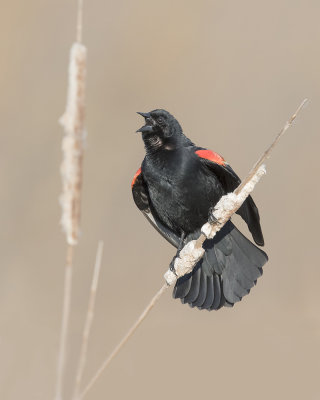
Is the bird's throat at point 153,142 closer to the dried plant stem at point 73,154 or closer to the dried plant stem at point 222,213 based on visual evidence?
the dried plant stem at point 222,213

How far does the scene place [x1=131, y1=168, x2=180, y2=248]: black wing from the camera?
3215 mm

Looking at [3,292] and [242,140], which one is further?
[242,140]

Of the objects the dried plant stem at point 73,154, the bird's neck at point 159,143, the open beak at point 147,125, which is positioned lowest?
the bird's neck at point 159,143

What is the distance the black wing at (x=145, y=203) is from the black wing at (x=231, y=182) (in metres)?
0.37

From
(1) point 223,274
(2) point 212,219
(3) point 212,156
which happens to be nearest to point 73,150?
(2) point 212,219

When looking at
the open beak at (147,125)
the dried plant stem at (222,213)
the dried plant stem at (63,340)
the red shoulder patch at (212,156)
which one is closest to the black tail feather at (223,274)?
the red shoulder patch at (212,156)

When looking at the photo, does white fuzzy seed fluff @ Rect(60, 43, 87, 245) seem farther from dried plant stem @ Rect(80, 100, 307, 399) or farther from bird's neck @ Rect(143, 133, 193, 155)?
bird's neck @ Rect(143, 133, 193, 155)

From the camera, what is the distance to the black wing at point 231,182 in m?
2.78

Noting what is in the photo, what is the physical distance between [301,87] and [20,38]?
1737 millimetres

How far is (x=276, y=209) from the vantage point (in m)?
3.75

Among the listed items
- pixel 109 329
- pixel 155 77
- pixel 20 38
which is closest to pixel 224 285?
pixel 109 329

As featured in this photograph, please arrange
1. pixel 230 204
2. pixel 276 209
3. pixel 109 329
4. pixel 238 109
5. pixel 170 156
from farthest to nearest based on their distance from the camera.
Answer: pixel 238 109, pixel 276 209, pixel 109 329, pixel 170 156, pixel 230 204

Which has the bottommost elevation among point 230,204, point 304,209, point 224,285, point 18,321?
point 18,321

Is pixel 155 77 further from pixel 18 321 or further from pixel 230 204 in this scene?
pixel 230 204
